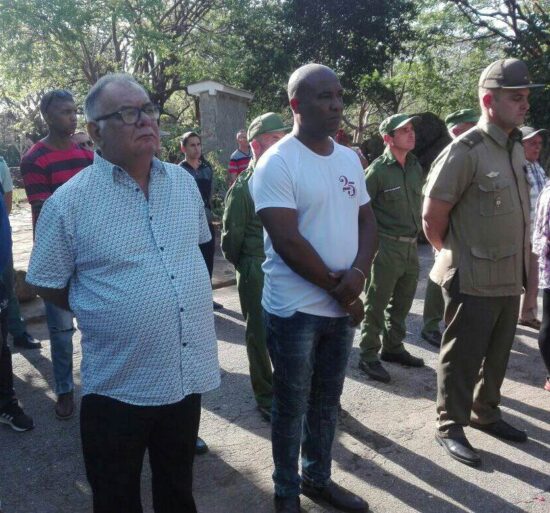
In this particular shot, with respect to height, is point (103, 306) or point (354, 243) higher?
point (354, 243)

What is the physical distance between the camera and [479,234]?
3219 millimetres

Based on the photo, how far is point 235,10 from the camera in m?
16.3

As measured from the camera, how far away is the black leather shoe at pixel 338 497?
2.84 m

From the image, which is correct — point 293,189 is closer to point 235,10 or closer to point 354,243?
point 354,243

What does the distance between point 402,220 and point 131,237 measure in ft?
9.62

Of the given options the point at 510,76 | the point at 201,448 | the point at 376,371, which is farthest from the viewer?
the point at 376,371

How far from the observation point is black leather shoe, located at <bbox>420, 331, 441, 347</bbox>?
520 centimetres

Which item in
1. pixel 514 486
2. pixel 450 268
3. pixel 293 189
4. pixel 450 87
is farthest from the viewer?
pixel 450 87

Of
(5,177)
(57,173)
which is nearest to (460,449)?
(57,173)

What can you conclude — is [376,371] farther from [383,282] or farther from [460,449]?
[460,449]

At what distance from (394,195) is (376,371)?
1351 mm

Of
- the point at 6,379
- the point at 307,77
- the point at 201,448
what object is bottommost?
the point at 201,448

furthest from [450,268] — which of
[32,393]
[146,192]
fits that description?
[32,393]

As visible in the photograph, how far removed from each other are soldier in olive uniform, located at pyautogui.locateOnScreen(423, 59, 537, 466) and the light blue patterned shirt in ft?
5.79
